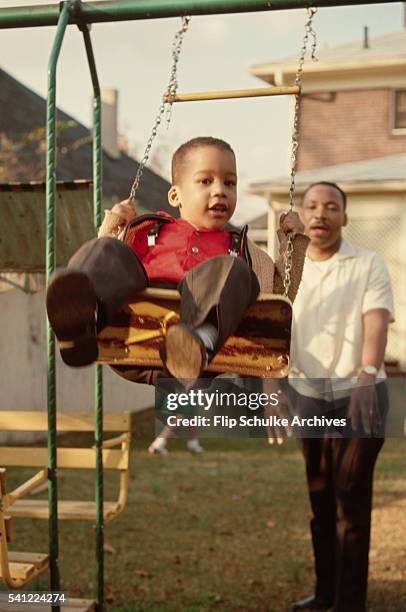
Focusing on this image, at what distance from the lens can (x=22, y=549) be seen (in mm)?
6711

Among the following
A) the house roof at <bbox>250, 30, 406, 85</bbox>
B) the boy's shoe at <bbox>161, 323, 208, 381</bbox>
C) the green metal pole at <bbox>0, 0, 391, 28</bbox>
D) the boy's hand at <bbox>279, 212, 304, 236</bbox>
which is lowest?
the boy's shoe at <bbox>161, 323, 208, 381</bbox>

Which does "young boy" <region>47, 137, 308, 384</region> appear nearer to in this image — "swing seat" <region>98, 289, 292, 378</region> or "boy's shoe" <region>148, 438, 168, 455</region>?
"swing seat" <region>98, 289, 292, 378</region>

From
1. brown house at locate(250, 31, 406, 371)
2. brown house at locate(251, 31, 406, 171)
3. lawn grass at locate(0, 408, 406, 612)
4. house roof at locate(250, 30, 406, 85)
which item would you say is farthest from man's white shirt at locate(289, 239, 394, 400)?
brown house at locate(251, 31, 406, 171)

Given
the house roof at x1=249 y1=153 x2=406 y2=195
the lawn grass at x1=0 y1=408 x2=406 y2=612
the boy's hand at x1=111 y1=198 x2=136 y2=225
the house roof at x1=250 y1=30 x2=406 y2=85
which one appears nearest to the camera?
the boy's hand at x1=111 y1=198 x2=136 y2=225

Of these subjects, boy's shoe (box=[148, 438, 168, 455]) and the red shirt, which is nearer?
the red shirt

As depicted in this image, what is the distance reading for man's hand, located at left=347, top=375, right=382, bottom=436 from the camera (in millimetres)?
4500

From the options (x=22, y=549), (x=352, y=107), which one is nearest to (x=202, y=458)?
(x=22, y=549)

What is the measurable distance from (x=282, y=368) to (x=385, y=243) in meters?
12.9

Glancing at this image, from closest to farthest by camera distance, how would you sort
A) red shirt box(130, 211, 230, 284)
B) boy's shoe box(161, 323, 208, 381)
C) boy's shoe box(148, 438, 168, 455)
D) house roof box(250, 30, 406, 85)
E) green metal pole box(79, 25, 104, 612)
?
1. boy's shoe box(161, 323, 208, 381)
2. red shirt box(130, 211, 230, 284)
3. green metal pole box(79, 25, 104, 612)
4. boy's shoe box(148, 438, 168, 455)
5. house roof box(250, 30, 406, 85)

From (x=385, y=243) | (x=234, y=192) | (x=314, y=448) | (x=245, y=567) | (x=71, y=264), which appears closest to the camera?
(x=71, y=264)

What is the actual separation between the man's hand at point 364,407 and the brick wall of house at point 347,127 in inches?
551

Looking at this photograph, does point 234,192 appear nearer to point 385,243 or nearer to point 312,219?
point 312,219

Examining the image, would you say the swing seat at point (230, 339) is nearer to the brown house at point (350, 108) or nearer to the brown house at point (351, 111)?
the brown house at point (350, 108)

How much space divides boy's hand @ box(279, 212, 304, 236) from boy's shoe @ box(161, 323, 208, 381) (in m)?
0.82
